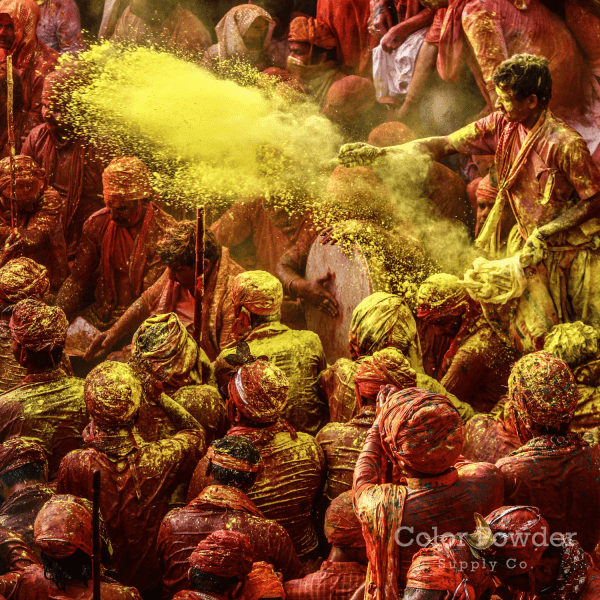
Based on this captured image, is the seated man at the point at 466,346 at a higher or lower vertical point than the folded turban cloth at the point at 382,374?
lower

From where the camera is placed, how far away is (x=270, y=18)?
27.1 feet

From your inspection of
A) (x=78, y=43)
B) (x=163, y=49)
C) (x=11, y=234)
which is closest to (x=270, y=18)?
(x=163, y=49)

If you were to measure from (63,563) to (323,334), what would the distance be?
3999 millimetres

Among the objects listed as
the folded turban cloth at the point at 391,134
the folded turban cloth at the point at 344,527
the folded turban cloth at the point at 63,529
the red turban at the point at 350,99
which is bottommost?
the folded turban cloth at the point at 344,527

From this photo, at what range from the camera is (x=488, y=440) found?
4.16 meters

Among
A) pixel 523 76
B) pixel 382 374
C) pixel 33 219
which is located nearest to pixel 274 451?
pixel 382 374

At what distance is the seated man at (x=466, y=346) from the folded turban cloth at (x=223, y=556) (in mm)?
2939

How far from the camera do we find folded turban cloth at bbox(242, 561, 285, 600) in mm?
3375

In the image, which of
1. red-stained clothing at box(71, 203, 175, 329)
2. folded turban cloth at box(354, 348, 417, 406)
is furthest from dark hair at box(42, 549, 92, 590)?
red-stained clothing at box(71, 203, 175, 329)

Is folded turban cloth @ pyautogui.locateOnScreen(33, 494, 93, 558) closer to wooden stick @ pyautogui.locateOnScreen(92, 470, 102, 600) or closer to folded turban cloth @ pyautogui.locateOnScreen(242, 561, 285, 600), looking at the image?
wooden stick @ pyautogui.locateOnScreen(92, 470, 102, 600)

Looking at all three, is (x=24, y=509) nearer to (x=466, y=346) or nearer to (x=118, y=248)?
(x=466, y=346)

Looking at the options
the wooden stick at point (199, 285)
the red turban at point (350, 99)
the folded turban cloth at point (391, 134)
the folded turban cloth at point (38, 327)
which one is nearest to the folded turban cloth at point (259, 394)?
the folded turban cloth at point (38, 327)

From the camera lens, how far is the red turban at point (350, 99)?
7582mm

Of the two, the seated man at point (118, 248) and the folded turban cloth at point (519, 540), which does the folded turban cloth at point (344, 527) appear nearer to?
the folded turban cloth at point (519, 540)
